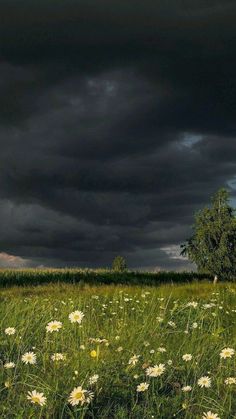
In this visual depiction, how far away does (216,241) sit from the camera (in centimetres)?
4275

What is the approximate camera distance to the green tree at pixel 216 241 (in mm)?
42125

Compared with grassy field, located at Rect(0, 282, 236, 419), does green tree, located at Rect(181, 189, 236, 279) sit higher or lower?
higher

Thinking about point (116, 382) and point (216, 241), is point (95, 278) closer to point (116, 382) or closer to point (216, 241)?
point (216, 241)

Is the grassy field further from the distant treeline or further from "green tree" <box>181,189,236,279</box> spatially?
"green tree" <box>181,189,236,279</box>

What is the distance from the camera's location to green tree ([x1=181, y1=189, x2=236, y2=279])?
4212cm

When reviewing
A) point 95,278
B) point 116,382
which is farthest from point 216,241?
point 116,382

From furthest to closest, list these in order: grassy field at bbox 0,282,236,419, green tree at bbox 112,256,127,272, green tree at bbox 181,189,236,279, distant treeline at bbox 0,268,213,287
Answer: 1. green tree at bbox 112,256,127,272
2. green tree at bbox 181,189,236,279
3. distant treeline at bbox 0,268,213,287
4. grassy field at bbox 0,282,236,419

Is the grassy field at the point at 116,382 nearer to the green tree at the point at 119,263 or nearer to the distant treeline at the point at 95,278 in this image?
the distant treeline at the point at 95,278

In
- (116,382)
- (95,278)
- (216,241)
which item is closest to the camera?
(116,382)

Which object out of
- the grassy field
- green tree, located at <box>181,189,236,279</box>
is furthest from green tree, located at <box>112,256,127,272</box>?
the grassy field

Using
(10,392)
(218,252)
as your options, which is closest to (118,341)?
(10,392)

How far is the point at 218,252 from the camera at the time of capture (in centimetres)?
4181

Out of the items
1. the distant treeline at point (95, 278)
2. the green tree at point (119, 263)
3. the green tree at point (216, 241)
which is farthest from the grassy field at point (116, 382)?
the green tree at point (119, 263)

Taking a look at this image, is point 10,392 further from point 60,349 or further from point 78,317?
point 60,349
